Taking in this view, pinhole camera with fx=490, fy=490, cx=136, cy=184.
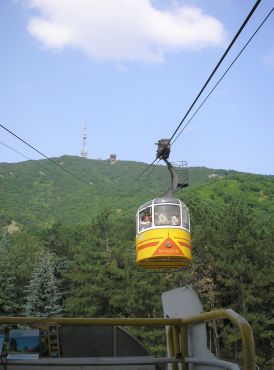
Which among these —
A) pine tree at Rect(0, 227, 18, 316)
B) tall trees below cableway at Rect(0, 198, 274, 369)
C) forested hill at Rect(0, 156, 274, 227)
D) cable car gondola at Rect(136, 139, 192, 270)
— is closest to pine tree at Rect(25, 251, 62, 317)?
tall trees below cableway at Rect(0, 198, 274, 369)

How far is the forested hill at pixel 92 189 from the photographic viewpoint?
9194cm

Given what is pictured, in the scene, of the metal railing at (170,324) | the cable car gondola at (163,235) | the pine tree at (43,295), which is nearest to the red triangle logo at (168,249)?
the cable car gondola at (163,235)

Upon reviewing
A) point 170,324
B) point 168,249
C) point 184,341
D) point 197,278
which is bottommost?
point 184,341

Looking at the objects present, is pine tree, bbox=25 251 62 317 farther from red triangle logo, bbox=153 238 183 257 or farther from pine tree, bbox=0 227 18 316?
red triangle logo, bbox=153 238 183 257

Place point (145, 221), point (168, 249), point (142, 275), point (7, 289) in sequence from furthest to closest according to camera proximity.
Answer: point (7, 289) → point (142, 275) → point (145, 221) → point (168, 249)

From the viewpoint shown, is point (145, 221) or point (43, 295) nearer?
point (145, 221)

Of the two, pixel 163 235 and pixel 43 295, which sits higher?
pixel 163 235

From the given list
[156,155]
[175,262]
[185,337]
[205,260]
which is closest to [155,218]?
[175,262]

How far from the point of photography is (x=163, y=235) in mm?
14664

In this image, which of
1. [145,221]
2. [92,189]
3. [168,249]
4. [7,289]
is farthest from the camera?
[92,189]

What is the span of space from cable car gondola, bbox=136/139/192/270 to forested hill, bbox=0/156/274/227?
58.9 meters

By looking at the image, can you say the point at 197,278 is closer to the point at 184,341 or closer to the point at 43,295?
the point at 43,295

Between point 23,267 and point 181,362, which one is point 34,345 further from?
point 23,267

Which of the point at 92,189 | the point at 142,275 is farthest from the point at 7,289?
the point at 92,189
